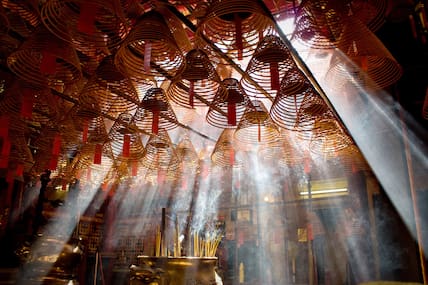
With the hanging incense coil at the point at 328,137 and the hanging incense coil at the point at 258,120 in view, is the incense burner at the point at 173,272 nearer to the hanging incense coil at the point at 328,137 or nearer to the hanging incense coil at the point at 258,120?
the hanging incense coil at the point at 258,120

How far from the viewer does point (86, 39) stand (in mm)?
1701

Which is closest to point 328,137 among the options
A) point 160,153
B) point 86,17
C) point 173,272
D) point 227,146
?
point 227,146

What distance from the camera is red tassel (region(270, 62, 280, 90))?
1.78 m

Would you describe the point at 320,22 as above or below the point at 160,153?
above

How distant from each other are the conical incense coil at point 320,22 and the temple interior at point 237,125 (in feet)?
0.03

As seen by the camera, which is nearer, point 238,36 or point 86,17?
point 86,17

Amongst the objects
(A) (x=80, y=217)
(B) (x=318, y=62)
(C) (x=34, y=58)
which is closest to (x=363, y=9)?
(B) (x=318, y=62)

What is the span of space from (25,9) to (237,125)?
1612 millimetres

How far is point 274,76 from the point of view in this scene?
1823 millimetres

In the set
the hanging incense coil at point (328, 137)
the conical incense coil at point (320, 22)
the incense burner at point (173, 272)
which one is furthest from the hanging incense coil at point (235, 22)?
the incense burner at point (173, 272)

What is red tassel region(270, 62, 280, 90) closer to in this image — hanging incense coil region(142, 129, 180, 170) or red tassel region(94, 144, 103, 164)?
hanging incense coil region(142, 129, 180, 170)

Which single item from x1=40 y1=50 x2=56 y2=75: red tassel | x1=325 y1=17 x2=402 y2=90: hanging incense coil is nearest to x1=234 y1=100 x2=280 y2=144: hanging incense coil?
x1=325 y1=17 x2=402 y2=90: hanging incense coil

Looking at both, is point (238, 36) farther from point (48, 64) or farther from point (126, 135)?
point (126, 135)

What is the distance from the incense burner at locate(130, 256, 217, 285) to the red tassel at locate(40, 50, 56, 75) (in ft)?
4.59
